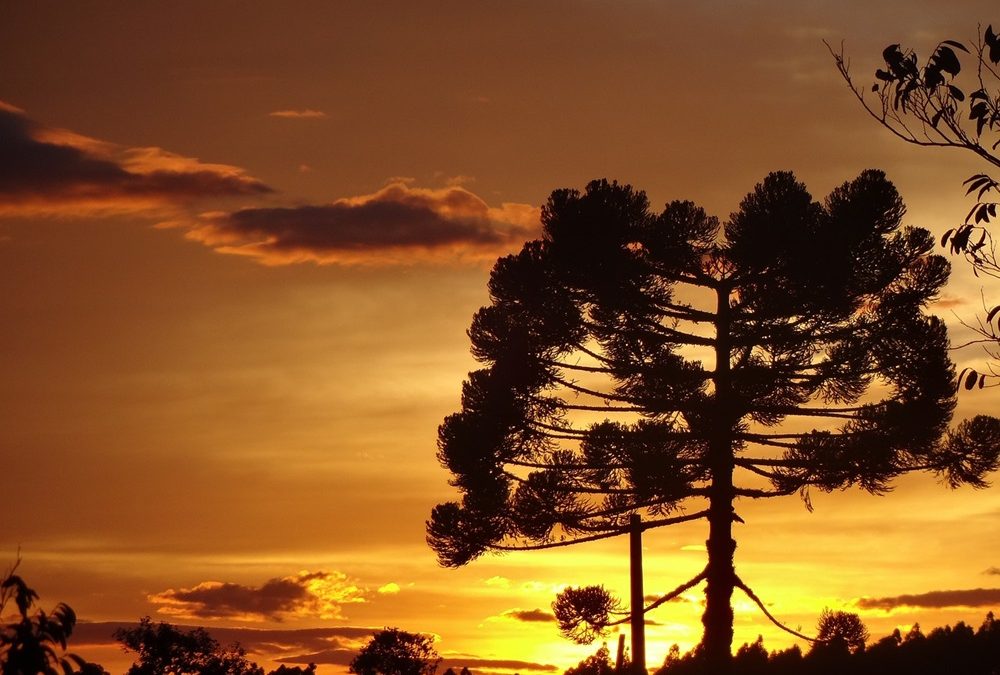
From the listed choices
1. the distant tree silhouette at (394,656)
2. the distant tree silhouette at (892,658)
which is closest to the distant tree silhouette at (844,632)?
the distant tree silhouette at (892,658)

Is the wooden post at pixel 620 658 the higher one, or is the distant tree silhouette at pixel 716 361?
the distant tree silhouette at pixel 716 361

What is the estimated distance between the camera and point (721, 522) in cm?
2612

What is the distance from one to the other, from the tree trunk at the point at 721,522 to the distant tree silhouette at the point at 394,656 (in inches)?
447

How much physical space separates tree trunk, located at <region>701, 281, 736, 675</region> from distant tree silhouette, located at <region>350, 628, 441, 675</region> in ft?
37.3

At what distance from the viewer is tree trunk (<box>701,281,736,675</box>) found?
25516 mm

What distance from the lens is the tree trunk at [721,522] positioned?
2552 cm

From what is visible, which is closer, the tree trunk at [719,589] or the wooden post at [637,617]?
the wooden post at [637,617]

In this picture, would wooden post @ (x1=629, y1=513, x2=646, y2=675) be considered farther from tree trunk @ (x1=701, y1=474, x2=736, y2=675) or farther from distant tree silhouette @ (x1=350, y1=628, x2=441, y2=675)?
distant tree silhouette @ (x1=350, y1=628, x2=441, y2=675)

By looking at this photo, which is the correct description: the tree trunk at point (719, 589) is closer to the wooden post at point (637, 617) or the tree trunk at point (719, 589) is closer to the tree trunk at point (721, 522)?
the tree trunk at point (721, 522)

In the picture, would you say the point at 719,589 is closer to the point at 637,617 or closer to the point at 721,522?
the point at 721,522

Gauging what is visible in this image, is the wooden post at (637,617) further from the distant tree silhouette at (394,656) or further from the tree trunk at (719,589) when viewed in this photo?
the distant tree silhouette at (394,656)

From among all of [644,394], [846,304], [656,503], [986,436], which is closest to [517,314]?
[644,394]

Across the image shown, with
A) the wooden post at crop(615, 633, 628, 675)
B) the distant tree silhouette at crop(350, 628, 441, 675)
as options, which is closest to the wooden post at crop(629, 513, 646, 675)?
the wooden post at crop(615, 633, 628, 675)

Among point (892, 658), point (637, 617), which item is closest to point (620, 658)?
point (637, 617)
